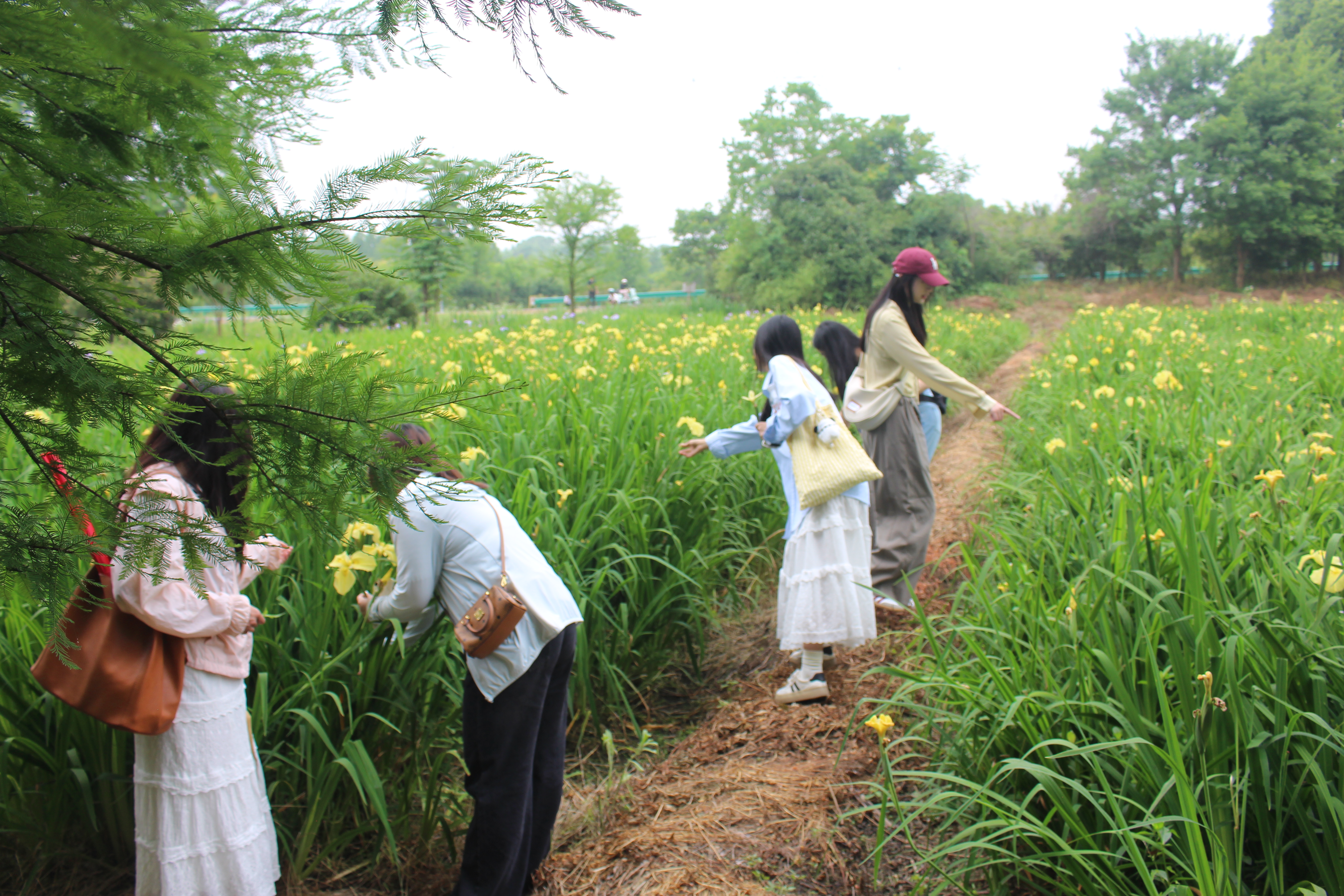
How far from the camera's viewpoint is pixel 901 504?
11.5ft

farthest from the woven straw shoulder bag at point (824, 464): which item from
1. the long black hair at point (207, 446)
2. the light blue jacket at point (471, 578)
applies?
the long black hair at point (207, 446)

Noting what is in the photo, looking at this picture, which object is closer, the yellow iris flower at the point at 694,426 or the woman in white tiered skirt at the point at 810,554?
the woman in white tiered skirt at the point at 810,554

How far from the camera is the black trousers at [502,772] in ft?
6.04

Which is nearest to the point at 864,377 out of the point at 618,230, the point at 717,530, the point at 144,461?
the point at 717,530

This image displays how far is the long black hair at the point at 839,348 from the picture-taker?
354 centimetres

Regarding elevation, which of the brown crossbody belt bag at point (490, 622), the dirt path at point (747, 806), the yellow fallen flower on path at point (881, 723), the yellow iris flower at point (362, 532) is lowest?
the dirt path at point (747, 806)

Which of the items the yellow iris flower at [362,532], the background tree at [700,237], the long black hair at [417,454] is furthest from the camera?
the background tree at [700,237]

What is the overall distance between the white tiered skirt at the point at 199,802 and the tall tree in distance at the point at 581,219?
18.8 metres

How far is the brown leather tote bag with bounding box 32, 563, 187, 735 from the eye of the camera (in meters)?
1.48

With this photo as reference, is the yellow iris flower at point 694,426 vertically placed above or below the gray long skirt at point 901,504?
above

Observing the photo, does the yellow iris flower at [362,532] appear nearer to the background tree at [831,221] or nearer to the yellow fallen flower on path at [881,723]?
the yellow fallen flower on path at [881,723]

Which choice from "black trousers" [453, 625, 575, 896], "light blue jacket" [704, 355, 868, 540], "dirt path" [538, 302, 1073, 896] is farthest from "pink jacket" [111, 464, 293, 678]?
"light blue jacket" [704, 355, 868, 540]

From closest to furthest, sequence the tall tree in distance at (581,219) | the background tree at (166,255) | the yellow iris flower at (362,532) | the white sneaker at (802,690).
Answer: the background tree at (166,255) < the yellow iris flower at (362,532) < the white sneaker at (802,690) < the tall tree in distance at (581,219)

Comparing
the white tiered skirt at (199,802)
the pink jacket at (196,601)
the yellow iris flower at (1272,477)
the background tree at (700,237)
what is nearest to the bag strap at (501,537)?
the pink jacket at (196,601)
